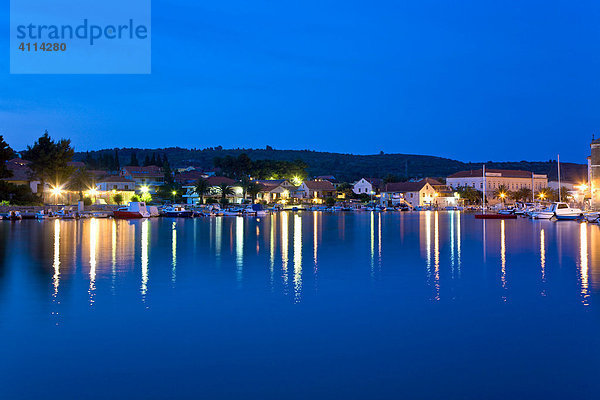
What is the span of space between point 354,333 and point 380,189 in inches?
4067

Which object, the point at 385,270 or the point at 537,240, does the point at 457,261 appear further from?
the point at 537,240

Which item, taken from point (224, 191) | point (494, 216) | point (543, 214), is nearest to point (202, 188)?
point (224, 191)

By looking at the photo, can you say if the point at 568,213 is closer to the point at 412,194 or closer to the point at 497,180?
the point at 412,194

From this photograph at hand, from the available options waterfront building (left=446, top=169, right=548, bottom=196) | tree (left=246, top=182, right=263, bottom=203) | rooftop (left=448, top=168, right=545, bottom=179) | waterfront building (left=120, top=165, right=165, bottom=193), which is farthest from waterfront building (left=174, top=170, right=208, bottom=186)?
rooftop (left=448, top=168, right=545, bottom=179)

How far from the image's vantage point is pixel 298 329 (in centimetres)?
1096

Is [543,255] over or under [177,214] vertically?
under

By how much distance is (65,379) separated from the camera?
8.19 m

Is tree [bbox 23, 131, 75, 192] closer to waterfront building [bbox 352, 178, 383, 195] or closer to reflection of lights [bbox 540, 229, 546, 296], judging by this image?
reflection of lights [bbox 540, 229, 546, 296]

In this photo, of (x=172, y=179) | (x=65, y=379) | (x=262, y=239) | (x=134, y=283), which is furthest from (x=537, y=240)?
(x=172, y=179)

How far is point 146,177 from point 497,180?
65.7 metres

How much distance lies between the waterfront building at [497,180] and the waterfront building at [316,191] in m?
25.4

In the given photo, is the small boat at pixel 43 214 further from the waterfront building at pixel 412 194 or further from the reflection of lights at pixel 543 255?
the waterfront building at pixel 412 194

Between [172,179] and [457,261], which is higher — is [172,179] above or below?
above

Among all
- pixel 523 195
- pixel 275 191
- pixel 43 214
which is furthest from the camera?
pixel 523 195
